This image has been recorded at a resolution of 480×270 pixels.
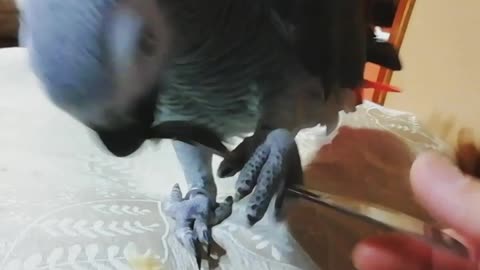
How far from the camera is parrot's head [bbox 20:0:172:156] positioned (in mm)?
171

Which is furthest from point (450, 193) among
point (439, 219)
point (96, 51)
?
point (96, 51)

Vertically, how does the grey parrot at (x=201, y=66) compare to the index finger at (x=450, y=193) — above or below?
above

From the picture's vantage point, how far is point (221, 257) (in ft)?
1.17

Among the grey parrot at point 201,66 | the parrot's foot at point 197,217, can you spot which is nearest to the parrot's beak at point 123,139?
the grey parrot at point 201,66

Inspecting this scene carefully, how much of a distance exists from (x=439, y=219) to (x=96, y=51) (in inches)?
5.3

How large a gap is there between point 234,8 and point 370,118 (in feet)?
0.81

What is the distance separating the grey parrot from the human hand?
0.04 m

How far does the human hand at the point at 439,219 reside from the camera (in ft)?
0.76

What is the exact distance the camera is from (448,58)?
326 millimetres

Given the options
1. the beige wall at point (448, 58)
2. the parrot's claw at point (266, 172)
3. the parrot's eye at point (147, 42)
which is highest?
the parrot's eye at point (147, 42)

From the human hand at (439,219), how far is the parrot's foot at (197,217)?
105 mm

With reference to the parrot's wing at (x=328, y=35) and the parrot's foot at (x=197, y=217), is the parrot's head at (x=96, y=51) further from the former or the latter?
the parrot's foot at (x=197, y=217)

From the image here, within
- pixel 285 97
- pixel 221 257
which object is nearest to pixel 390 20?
pixel 285 97

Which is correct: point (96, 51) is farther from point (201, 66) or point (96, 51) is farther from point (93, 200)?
point (93, 200)
